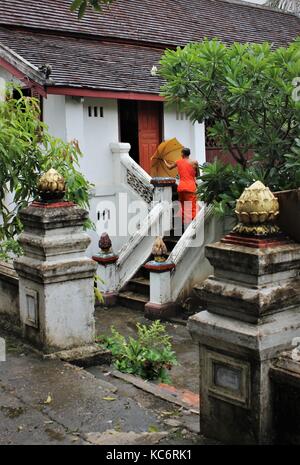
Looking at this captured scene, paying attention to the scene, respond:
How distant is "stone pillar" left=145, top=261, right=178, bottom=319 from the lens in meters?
10.5

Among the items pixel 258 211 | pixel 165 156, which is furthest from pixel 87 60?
pixel 258 211

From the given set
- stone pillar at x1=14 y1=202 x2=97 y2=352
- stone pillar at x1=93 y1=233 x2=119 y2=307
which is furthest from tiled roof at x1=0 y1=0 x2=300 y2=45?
stone pillar at x1=14 y1=202 x2=97 y2=352

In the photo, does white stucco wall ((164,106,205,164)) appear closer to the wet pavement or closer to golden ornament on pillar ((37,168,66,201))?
golden ornament on pillar ((37,168,66,201))

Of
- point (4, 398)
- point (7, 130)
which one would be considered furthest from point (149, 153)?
point (4, 398)

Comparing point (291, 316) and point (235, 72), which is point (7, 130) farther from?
point (291, 316)

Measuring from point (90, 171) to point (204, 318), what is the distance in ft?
31.2

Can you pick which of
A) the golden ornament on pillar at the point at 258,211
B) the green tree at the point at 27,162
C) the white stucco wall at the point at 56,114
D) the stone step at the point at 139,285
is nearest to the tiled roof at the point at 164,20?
the white stucco wall at the point at 56,114

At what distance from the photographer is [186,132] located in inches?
609

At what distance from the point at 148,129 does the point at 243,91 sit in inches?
291

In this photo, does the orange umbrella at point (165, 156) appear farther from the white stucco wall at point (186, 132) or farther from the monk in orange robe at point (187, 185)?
the monk in orange robe at point (187, 185)

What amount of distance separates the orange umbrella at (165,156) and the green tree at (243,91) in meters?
4.85

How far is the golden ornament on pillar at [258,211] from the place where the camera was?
3711 mm

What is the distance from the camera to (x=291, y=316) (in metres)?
3.78

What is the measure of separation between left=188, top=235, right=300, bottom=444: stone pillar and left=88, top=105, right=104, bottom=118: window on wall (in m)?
9.87
